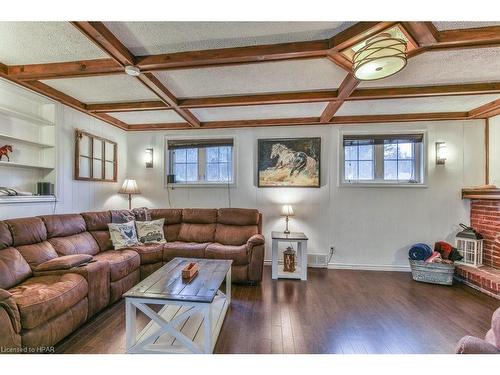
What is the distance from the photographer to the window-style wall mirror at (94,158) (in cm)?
337

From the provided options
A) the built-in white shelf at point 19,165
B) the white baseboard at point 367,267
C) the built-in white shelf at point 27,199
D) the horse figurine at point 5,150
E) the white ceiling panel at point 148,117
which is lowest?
the white baseboard at point 367,267

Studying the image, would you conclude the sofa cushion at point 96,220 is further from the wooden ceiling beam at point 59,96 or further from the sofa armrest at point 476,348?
the sofa armrest at point 476,348

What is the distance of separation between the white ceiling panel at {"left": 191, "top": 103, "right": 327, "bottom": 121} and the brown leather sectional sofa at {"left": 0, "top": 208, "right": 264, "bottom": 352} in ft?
5.21

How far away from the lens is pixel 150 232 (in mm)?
3549

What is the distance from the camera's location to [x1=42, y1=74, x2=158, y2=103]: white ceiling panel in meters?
2.64

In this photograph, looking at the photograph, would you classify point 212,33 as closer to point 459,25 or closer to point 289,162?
point 459,25

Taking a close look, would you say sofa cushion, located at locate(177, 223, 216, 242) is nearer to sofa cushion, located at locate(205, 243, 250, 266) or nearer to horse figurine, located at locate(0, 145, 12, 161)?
sofa cushion, located at locate(205, 243, 250, 266)

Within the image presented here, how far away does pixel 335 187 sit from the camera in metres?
3.97

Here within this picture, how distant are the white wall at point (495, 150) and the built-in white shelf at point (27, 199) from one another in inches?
246

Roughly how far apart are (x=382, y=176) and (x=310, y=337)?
300 cm

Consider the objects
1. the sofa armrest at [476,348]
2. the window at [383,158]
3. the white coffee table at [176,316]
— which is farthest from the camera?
the window at [383,158]

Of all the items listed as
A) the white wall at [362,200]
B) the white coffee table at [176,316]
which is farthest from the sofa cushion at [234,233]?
the white coffee table at [176,316]

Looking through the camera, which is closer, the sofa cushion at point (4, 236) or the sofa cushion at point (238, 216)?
the sofa cushion at point (4, 236)

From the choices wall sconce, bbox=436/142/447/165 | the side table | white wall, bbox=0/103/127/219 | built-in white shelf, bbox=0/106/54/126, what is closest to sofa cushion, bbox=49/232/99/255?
white wall, bbox=0/103/127/219
